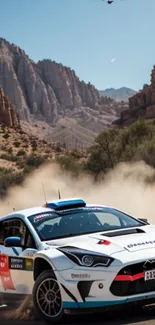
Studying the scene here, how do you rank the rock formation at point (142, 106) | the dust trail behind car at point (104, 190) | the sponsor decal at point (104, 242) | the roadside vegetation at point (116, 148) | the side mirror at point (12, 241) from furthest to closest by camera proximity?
the rock formation at point (142, 106), the roadside vegetation at point (116, 148), the dust trail behind car at point (104, 190), the side mirror at point (12, 241), the sponsor decal at point (104, 242)

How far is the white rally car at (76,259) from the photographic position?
6133mm

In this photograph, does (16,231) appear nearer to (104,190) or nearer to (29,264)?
(29,264)

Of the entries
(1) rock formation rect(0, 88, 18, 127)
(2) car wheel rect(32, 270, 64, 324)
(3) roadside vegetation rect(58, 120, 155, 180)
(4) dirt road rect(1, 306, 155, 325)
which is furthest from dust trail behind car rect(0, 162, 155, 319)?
(1) rock formation rect(0, 88, 18, 127)

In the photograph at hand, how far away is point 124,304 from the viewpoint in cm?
614

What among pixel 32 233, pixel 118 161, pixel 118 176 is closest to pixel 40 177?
pixel 118 161

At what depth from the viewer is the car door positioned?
282 inches

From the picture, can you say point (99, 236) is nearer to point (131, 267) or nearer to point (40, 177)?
point (131, 267)

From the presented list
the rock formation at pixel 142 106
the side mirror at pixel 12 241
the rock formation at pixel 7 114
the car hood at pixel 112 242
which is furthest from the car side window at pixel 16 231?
the rock formation at pixel 7 114

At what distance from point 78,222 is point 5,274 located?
1.18m

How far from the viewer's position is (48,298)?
647 cm

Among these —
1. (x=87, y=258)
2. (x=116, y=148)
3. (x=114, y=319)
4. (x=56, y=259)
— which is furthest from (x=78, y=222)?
(x=116, y=148)

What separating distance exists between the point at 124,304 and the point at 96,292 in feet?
1.02

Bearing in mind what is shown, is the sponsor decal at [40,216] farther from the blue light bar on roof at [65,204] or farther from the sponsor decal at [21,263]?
the sponsor decal at [21,263]

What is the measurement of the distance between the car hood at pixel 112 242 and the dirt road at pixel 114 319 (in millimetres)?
696
